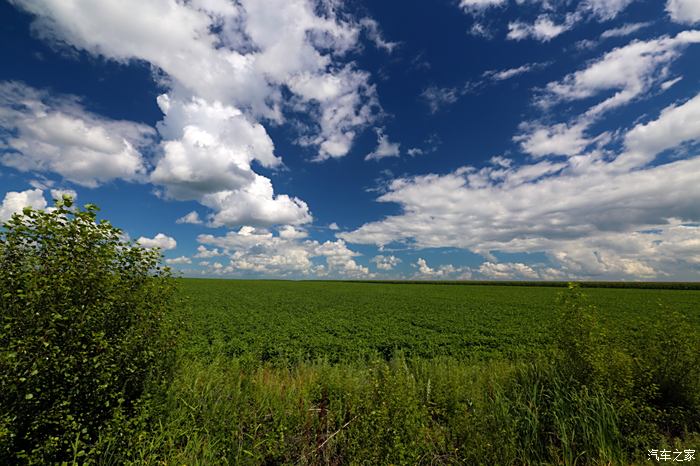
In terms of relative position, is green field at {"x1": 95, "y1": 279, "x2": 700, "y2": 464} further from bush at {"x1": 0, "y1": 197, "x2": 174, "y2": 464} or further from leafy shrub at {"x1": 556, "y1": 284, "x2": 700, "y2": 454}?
bush at {"x1": 0, "y1": 197, "x2": 174, "y2": 464}

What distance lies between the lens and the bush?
169 inches

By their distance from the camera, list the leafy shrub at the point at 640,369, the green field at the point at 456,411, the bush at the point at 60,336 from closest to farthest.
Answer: the bush at the point at 60,336 → the green field at the point at 456,411 → the leafy shrub at the point at 640,369

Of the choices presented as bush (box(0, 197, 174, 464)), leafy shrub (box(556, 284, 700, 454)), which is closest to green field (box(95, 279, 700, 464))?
leafy shrub (box(556, 284, 700, 454))

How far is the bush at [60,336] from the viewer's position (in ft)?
14.1

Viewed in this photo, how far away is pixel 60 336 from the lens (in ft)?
15.1

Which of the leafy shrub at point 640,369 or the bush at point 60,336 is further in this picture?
the leafy shrub at point 640,369

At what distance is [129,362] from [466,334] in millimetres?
20586

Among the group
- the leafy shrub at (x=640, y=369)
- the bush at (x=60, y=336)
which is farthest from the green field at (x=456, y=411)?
the bush at (x=60, y=336)

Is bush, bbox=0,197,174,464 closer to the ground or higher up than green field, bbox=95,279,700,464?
higher up

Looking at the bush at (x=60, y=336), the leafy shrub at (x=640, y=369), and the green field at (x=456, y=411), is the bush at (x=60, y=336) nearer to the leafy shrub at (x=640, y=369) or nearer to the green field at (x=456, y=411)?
the green field at (x=456, y=411)

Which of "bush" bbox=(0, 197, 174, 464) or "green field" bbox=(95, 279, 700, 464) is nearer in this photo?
"bush" bbox=(0, 197, 174, 464)

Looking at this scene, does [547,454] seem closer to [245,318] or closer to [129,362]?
[129,362]

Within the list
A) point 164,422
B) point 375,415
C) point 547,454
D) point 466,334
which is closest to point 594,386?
point 547,454

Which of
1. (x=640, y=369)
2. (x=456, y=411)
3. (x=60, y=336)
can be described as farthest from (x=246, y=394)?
(x=640, y=369)
